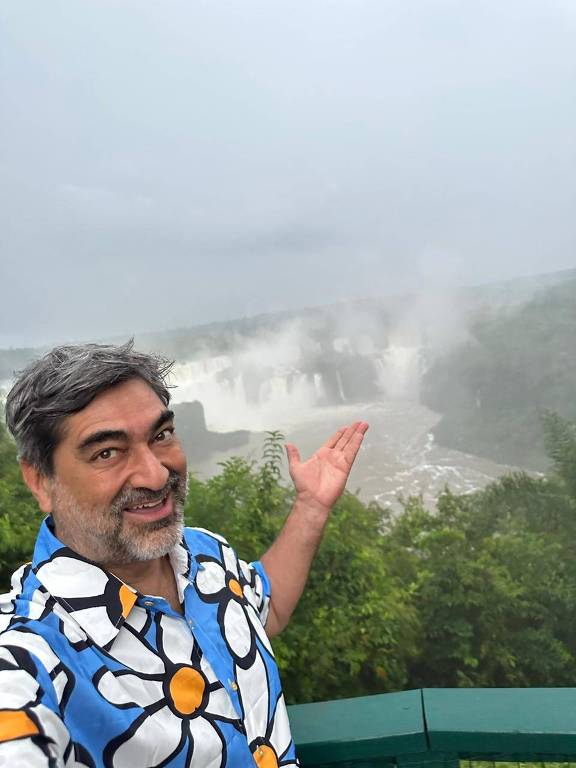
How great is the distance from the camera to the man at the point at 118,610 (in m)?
0.85

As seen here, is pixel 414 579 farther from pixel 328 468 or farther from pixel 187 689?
pixel 187 689

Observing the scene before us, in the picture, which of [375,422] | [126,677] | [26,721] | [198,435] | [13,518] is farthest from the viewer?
[375,422]

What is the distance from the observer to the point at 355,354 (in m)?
14.9

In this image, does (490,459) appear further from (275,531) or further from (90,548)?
(90,548)

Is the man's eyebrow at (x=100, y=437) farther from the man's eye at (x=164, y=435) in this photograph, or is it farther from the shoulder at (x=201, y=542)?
the shoulder at (x=201, y=542)

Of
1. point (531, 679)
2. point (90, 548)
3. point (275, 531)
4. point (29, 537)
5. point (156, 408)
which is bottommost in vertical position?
point (531, 679)

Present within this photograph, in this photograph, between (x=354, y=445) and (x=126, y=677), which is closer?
(x=126, y=677)

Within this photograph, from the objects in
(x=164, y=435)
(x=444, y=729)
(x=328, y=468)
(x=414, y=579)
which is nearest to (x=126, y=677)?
(x=164, y=435)

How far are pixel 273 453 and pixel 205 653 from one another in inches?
95.8

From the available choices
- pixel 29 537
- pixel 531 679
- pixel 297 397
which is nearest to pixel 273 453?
pixel 29 537

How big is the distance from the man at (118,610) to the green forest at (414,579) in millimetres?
1722

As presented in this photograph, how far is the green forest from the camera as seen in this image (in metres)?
3.06

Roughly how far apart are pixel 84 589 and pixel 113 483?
0.21 metres

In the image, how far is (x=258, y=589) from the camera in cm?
146
